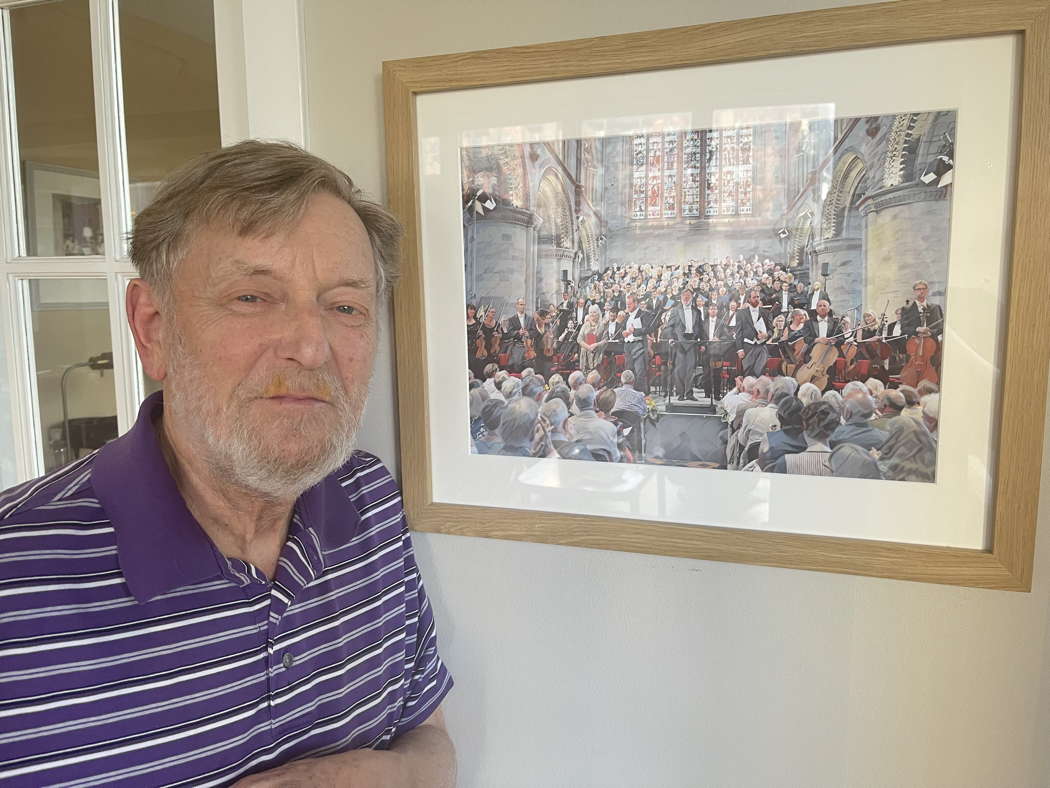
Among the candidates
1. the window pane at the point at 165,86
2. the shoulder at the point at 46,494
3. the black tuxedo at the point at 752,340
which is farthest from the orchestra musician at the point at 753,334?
the window pane at the point at 165,86

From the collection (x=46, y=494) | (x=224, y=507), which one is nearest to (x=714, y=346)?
(x=224, y=507)

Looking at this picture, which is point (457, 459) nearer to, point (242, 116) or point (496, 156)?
point (496, 156)

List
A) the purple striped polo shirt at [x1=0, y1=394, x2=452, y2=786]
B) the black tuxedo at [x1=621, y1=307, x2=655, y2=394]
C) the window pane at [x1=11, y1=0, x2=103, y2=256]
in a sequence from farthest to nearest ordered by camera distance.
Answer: the window pane at [x1=11, y1=0, x2=103, y2=256], the black tuxedo at [x1=621, y1=307, x2=655, y2=394], the purple striped polo shirt at [x1=0, y1=394, x2=452, y2=786]

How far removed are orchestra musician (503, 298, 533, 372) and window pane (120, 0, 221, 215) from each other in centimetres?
60

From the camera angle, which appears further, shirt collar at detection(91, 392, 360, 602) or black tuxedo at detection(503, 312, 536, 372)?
black tuxedo at detection(503, 312, 536, 372)

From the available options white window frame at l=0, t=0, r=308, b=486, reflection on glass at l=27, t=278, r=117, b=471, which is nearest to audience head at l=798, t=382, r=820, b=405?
white window frame at l=0, t=0, r=308, b=486

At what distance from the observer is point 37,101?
128 centimetres

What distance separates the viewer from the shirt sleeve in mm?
961

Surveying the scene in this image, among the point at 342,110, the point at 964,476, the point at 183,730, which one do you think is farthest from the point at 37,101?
the point at 964,476

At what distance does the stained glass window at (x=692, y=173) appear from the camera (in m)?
0.81

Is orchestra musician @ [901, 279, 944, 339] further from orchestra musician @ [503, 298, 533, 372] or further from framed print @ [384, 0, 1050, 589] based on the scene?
orchestra musician @ [503, 298, 533, 372]

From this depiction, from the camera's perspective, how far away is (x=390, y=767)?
0.85 meters

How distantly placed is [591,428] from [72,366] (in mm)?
1037

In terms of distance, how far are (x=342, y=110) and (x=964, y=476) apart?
35.9 inches
